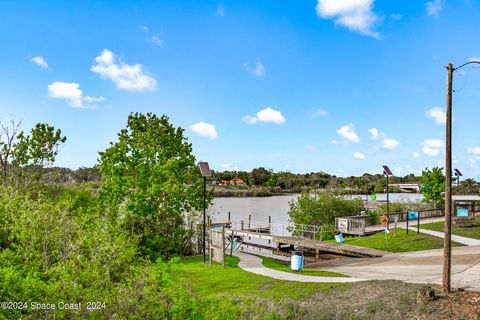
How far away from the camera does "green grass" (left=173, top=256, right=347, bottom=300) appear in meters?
14.0

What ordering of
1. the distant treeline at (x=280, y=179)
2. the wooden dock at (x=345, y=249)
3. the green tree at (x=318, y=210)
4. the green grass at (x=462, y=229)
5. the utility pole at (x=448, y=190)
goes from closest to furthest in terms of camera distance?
the utility pole at (x=448, y=190)
the wooden dock at (x=345, y=249)
the green grass at (x=462, y=229)
the green tree at (x=318, y=210)
the distant treeline at (x=280, y=179)

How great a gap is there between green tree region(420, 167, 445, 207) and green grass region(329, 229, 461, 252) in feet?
76.4

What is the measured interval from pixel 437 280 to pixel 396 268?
3.38 meters

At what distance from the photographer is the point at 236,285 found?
52.2ft

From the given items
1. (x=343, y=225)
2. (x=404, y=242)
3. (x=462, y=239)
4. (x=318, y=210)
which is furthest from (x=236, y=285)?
(x=318, y=210)

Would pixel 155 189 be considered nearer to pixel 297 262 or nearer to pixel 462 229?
pixel 297 262

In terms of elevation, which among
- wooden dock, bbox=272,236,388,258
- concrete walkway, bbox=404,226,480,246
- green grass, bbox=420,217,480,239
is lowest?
wooden dock, bbox=272,236,388,258

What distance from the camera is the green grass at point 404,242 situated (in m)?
24.8

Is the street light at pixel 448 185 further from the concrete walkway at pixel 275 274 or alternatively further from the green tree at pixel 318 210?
the green tree at pixel 318 210

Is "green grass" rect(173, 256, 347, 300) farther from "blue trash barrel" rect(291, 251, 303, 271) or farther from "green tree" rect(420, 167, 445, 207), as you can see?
"green tree" rect(420, 167, 445, 207)

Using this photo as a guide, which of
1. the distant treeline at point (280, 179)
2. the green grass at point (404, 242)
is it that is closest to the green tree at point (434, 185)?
the green grass at point (404, 242)

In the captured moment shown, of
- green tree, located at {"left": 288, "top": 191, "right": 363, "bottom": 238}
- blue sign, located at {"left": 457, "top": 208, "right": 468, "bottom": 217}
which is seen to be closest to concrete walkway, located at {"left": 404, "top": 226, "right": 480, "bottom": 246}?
blue sign, located at {"left": 457, "top": 208, "right": 468, "bottom": 217}

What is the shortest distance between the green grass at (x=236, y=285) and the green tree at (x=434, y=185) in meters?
37.8

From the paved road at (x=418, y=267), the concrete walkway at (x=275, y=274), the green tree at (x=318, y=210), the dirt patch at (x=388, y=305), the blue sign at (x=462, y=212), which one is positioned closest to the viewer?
the dirt patch at (x=388, y=305)
